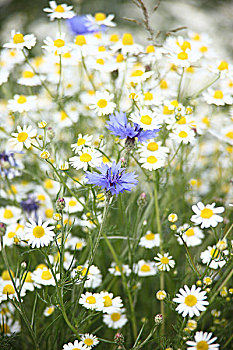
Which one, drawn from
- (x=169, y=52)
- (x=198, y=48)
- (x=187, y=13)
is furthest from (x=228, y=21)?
(x=169, y=52)

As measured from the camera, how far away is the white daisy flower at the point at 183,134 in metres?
0.58

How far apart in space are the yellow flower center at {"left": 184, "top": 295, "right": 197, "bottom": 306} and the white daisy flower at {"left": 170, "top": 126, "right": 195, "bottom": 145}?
0.74ft

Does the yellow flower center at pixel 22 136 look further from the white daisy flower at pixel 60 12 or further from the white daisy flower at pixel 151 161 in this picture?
the white daisy flower at pixel 60 12

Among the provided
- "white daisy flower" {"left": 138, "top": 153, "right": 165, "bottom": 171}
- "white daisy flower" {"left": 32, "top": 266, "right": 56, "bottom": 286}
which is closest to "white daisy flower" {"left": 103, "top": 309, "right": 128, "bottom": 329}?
"white daisy flower" {"left": 32, "top": 266, "right": 56, "bottom": 286}

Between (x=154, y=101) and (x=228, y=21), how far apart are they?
3.72 ft

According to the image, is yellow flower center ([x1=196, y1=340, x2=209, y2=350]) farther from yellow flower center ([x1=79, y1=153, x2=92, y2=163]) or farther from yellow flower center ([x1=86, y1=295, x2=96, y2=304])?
yellow flower center ([x1=79, y1=153, x2=92, y2=163])

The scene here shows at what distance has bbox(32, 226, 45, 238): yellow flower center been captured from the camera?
0.50 meters

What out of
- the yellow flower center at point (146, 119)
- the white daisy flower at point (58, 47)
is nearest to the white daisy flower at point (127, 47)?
the white daisy flower at point (58, 47)

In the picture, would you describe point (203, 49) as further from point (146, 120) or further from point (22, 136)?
point (22, 136)

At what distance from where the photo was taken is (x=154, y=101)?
2.01 ft

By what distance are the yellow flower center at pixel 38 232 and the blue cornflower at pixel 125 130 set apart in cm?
16

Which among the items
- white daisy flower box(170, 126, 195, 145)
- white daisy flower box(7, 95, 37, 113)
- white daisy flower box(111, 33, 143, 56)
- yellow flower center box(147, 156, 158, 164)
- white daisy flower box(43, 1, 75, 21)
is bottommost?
yellow flower center box(147, 156, 158, 164)

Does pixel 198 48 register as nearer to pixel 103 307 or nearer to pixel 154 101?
pixel 154 101

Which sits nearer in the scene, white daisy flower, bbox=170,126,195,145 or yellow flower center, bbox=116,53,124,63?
white daisy flower, bbox=170,126,195,145
